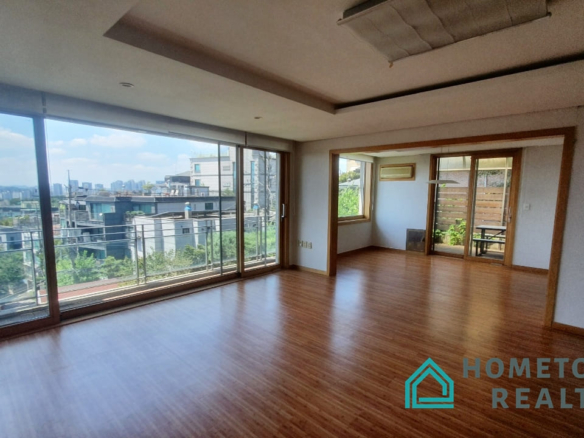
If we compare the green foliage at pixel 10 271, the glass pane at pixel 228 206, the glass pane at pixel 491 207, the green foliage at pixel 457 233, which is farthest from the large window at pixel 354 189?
the green foliage at pixel 10 271

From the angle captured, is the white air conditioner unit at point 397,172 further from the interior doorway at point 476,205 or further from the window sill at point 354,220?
the window sill at point 354,220

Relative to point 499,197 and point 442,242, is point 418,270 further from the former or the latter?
point 499,197

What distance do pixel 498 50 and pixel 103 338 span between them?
4.13 meters

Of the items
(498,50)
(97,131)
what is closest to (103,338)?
(97,131)

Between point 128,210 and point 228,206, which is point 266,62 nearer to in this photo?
point 228,206

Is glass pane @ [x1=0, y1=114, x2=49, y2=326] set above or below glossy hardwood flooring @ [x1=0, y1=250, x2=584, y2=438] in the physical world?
above

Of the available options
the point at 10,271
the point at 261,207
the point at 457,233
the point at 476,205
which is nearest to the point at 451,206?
the point at 476,205

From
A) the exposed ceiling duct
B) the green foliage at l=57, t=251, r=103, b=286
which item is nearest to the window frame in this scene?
the green foliage at l=57, t=251, r=103, b=286

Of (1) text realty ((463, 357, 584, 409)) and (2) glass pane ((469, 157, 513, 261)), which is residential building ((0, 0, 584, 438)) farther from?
(2) glass pane ((469, 157, 513, 261))

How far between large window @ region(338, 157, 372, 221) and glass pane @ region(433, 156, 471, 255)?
166 cm

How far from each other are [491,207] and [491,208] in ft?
0.07

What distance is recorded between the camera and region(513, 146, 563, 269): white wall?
5.27 meters

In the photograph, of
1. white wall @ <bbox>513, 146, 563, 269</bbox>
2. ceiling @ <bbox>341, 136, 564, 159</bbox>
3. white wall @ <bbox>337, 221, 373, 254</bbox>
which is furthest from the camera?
white wall @ <bbox>337, 221, 373, 254</bbox>

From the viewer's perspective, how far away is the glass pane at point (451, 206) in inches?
254
